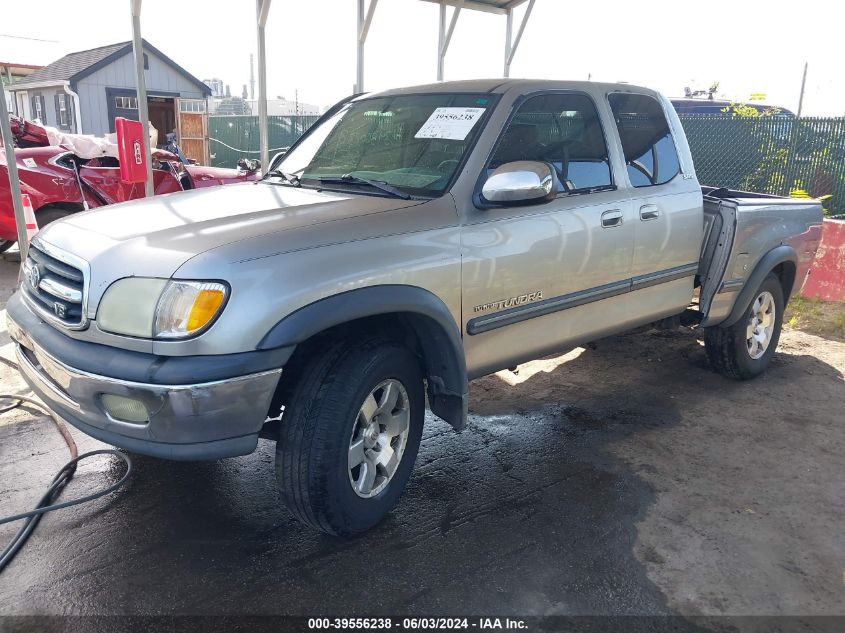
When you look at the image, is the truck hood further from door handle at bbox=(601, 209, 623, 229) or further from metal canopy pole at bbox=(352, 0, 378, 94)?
metal canopy pole at bbox=(352, 0, 378, 94)

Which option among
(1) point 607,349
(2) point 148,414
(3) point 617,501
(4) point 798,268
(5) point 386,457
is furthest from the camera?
(1) point 607,349

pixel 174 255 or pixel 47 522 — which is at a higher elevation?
pixel 174 255

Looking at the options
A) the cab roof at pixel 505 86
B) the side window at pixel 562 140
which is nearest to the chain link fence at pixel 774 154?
the cab roof at pixel 505 86

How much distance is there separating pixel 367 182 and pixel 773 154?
9106 mm

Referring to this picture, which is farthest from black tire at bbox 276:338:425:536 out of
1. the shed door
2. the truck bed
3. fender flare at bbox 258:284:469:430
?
the shed door

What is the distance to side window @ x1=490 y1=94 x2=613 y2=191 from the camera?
3623 millimetres

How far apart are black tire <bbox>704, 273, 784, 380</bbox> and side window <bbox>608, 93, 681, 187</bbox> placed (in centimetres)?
129

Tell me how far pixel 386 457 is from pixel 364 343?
586 mm

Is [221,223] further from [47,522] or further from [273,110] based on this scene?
[273,110]

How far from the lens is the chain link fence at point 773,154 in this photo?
10016 mm

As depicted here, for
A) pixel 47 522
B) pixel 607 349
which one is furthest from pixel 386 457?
pixel 607 349

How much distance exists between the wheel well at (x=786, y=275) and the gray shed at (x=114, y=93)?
18.0m

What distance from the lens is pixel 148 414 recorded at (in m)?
2.54

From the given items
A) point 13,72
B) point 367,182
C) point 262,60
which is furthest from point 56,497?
point 13,72
